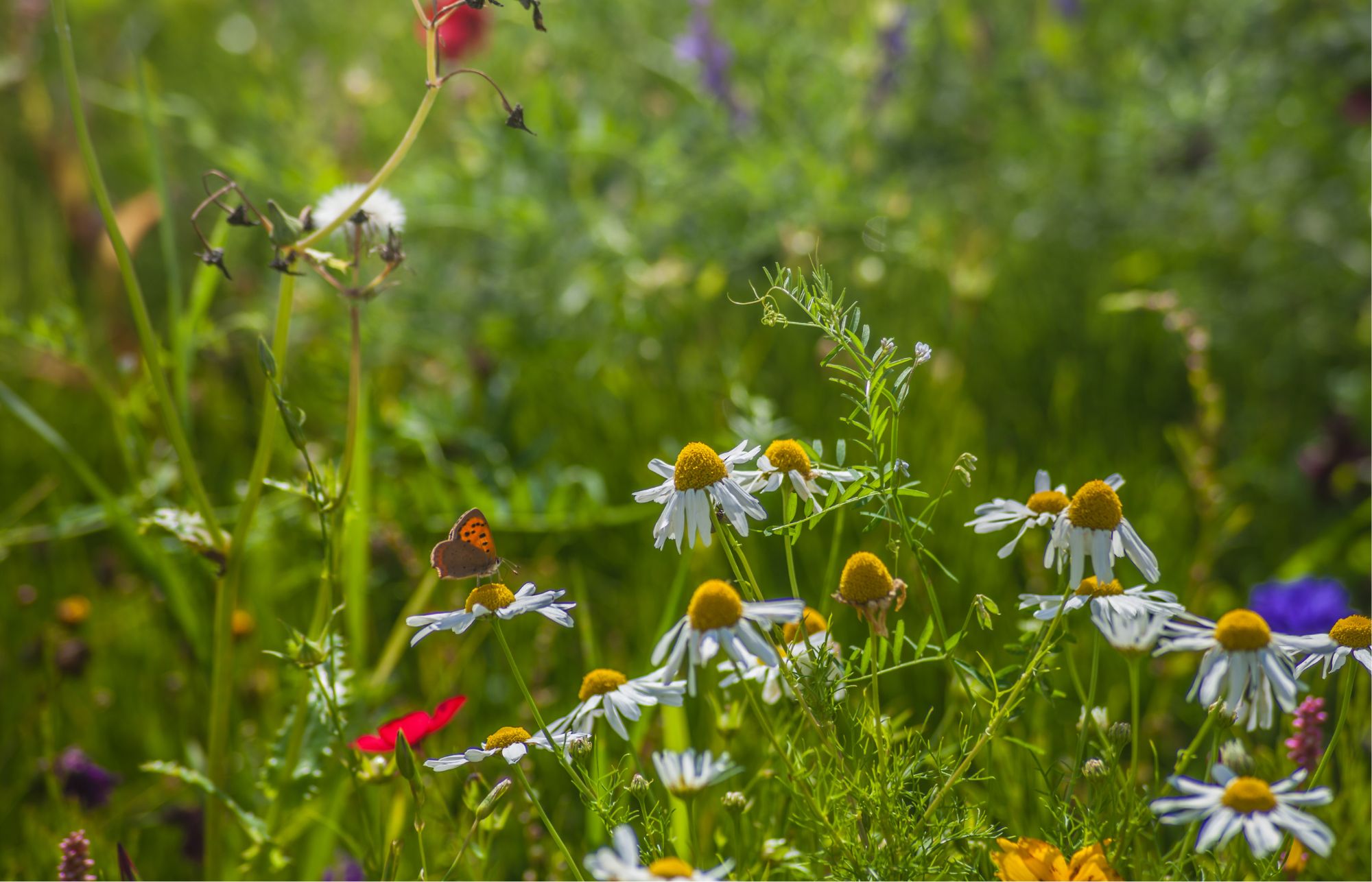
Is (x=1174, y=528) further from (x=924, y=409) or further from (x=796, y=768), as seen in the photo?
(x=796, y=768)

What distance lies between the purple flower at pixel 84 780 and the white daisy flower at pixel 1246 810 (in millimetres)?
1049

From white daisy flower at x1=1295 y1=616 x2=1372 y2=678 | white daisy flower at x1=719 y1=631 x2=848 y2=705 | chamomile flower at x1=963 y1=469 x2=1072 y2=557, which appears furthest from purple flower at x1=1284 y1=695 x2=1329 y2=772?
white daisy flower at x1=719 y1=631 x2=848 y2=705

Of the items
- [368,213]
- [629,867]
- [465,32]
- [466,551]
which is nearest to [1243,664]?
[629,867]

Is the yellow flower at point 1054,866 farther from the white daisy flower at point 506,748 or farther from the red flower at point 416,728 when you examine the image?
the red flower at point 416,728

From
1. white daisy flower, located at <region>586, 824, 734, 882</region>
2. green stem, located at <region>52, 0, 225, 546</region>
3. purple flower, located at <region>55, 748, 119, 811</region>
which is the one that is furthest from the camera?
purple flower, located at <region>55, 748, 119, 811</region>

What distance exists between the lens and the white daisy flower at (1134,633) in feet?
2.19

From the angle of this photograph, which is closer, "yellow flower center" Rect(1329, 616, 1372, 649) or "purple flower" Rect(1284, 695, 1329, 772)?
"yellow flower center" Rect(1329, 616, 1372, 649)

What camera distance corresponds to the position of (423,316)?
7.20 feet

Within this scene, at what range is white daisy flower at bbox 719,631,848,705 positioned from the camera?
2.12 ft

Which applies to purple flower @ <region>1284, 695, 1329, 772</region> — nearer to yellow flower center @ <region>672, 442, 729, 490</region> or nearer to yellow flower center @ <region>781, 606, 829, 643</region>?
yellow flower center @ <region>781, 606, 829, 643</region>

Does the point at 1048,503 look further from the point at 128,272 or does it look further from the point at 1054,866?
the point at 128,272

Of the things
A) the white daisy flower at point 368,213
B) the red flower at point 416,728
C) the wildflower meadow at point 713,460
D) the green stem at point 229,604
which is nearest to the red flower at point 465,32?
the wildflower meadow at point 713,460

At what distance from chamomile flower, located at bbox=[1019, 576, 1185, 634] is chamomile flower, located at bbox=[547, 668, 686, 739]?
241mm

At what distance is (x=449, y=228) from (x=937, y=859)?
2.55 meters
